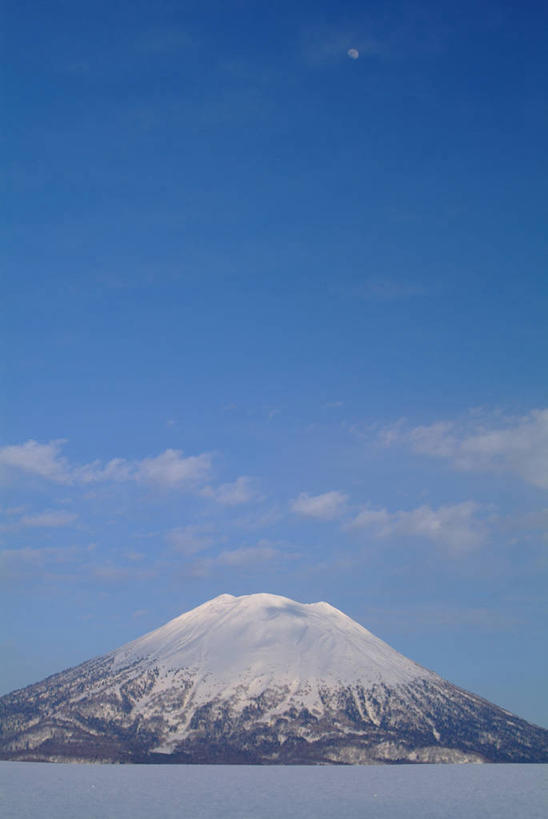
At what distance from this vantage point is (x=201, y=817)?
164750mm

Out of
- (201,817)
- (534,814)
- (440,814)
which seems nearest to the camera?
(201,817)

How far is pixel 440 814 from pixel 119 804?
81.3 m

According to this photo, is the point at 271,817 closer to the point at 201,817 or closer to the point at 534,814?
the point at 201,817

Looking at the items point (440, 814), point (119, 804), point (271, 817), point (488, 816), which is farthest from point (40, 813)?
point (488, 816)

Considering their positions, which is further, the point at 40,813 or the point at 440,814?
the point at 440,814

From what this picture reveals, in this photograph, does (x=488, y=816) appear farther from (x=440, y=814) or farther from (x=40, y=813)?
(x=40, y=813)

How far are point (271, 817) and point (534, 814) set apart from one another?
77040mm

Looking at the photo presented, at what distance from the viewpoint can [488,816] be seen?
18638 centimetres

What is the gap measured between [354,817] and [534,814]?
57.8m

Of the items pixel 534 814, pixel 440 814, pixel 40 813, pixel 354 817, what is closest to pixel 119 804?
pixel 40 813

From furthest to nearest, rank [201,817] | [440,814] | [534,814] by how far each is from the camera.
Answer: [534,814]
[440,814]
[201,817]

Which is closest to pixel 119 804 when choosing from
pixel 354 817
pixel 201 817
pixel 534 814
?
pixel 201 817

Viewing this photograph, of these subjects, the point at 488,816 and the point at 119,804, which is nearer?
the point at 488,816

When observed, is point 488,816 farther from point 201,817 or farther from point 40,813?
point 40,813
